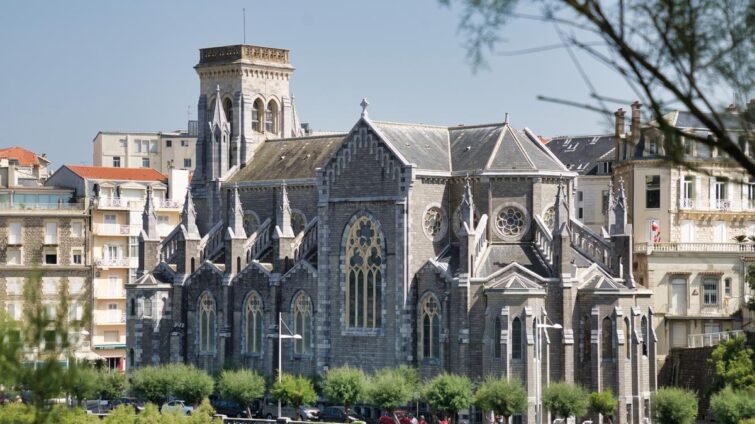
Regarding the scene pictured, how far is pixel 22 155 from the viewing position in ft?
420

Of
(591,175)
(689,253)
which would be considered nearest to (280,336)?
(689,253)

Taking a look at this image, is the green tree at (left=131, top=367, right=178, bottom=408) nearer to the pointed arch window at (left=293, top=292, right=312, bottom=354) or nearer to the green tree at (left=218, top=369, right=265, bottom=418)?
the green tree at (left=218, top=369, right=265, bottom=418)

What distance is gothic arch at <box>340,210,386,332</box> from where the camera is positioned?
260 feet

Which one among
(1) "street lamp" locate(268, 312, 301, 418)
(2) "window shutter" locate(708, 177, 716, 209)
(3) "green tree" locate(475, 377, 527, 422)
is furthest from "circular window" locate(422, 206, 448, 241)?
(2) "window shutter" locate(708, 177, 716, 209)

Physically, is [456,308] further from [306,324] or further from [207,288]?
[207,288]

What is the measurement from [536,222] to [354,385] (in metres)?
11.8

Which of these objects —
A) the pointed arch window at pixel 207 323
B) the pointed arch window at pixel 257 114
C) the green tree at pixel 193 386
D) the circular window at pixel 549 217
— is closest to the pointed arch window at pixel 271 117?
the pointed arch window at pixel 257 114

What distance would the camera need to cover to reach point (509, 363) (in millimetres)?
73188

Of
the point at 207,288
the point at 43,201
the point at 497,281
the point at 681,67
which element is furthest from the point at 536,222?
the point at 681,67

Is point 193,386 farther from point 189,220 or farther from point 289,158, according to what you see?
point 289,158

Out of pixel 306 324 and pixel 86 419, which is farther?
pixel 306 324

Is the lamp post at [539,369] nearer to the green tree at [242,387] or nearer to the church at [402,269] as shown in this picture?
the church at [402,269]

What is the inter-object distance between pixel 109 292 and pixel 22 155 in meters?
27.4

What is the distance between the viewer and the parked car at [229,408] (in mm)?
79188
